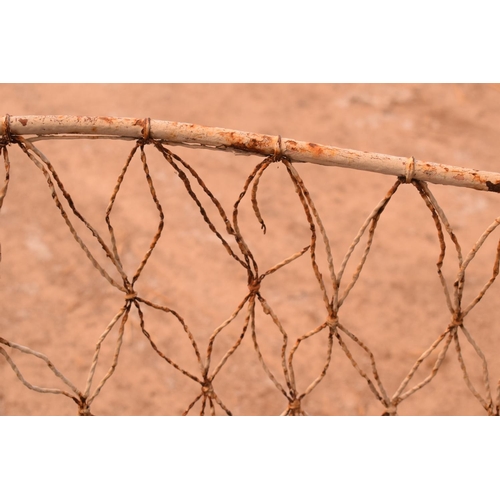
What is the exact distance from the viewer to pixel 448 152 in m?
2.26

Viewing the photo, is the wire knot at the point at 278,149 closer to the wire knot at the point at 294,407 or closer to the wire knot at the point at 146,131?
the wire knot at the point at 146,131

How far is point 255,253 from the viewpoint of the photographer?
6.41ft

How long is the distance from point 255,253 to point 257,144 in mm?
1245

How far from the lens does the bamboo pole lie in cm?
71

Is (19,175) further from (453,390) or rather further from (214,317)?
(453,390)

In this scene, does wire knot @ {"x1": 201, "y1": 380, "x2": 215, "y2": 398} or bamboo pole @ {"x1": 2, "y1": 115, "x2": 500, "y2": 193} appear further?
wire knot @ {"x1": 201, "y1": 380, "x2": 215, "y2": 398}

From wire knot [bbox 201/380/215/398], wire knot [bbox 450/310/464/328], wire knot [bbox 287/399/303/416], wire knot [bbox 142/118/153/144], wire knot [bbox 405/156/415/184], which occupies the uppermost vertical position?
wire knot [bbox 142/118/153/144]

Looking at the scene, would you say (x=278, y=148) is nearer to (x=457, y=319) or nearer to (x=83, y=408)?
(x=457, y=319)

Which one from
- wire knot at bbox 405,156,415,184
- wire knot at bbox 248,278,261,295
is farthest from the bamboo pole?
wire knot at bbox 248,278,261,295

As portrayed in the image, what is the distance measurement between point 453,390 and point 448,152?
0.99 m

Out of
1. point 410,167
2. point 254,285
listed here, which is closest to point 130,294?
point 254,285

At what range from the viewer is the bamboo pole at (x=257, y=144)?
0.71 m

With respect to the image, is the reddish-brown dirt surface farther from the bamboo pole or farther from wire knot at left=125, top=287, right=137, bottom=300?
the bamboo pole

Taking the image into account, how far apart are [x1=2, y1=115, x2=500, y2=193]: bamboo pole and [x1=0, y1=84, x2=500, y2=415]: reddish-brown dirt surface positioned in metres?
1.05
